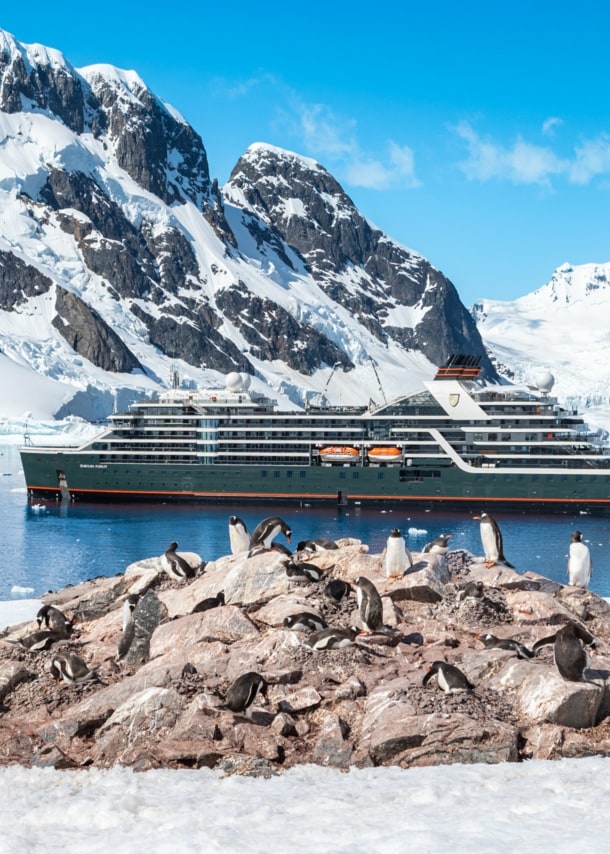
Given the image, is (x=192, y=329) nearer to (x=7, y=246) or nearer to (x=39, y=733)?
(x=7, y=246)

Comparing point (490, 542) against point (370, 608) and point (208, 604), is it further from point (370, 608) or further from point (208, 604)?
point (208, 604)

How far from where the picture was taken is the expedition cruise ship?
61.0m

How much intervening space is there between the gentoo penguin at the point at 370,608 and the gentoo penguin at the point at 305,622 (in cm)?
65

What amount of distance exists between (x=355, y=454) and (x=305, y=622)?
161 feet

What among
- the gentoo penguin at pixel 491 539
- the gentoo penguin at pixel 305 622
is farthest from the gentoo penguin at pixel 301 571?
the gentoo penguin at pixel 491 539

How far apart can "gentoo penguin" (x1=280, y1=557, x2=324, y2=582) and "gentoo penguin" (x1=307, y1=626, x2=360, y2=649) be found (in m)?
3.47

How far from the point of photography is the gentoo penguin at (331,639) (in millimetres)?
14406

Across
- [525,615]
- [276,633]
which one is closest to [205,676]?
[276,633]

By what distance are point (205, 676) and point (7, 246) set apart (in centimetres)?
17783

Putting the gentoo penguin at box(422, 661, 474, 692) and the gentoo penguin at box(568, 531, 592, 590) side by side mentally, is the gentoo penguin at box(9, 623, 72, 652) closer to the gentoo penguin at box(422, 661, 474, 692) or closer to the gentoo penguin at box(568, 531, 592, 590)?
the gentoo penguin at box(422, 661, 474, 692)

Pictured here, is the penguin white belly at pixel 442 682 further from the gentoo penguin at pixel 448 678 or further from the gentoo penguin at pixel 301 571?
the gentoo penguin at pixel 301 571

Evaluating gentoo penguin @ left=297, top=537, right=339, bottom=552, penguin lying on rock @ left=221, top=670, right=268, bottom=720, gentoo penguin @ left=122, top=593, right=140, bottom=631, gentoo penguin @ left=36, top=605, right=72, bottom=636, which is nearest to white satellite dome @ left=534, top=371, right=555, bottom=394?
gentoo penguin @ left=297, top=537, right=339, bottom=552

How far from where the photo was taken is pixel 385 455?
208ft

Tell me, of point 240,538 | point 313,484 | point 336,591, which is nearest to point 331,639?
point 336,591
